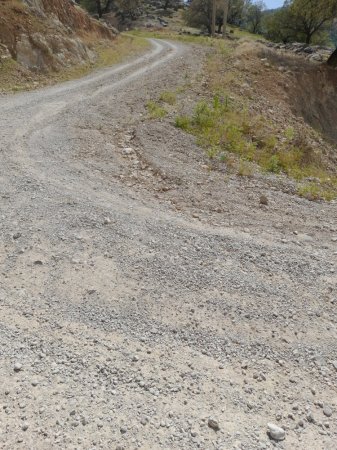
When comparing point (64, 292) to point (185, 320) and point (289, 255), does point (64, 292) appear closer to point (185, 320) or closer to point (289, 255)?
point (185, 320)

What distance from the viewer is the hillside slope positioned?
21.3 m

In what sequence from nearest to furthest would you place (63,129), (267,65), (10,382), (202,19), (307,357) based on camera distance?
(10,382) → (307,357) → (63,129) → (267,65) → (202,19)

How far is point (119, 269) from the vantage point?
6.32 meters

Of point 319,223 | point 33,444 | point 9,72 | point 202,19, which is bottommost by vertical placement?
point 33,444

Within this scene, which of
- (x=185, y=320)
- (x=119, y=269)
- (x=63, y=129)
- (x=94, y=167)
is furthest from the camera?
(x=63, y=129)

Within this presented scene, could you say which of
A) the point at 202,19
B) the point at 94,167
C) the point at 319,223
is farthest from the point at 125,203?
the point at 202,19

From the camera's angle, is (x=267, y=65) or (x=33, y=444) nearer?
(x=33, y=444)

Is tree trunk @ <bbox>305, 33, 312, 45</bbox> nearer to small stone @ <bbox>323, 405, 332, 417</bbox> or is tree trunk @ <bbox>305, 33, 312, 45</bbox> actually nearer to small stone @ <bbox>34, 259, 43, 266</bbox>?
small stone @ <bbox>34, 259, 43, 266</bbox>

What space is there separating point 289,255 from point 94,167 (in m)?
6.28

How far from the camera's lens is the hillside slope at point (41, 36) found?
69.9ft

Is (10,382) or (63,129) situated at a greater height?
(63,129)

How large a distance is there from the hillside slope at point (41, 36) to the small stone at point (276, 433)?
23.0m

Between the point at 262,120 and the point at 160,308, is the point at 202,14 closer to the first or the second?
the point at 262,120

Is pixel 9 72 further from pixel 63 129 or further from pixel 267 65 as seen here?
pixel 267 65
